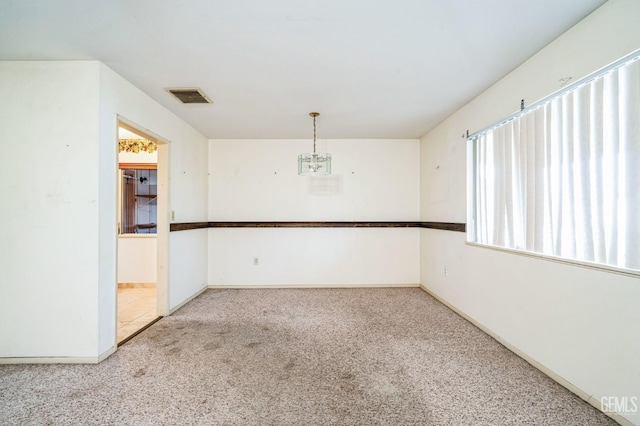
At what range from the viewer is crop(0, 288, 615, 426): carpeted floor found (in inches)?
67.2

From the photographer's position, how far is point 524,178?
2449 mm

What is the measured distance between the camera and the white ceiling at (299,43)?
5.73 feet

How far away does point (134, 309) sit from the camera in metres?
Result: 3.69

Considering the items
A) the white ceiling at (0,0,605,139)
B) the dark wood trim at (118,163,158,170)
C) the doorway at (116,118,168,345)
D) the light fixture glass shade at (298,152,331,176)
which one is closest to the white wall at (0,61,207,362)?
the white ceiling at (0,0,605,139)

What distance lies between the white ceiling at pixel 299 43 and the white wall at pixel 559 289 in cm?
16

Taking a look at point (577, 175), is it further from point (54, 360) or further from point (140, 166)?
point (140, 166)

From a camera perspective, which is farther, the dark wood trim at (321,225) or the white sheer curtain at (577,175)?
the dark wood trim at (321,225)

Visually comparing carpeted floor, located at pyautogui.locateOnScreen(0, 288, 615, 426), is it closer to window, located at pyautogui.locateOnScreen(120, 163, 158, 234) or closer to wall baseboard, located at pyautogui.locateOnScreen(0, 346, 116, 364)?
wall baseboard, located at pyautogui.locateOnScreen(0, 346, 116, 364)

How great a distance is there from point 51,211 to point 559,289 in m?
3.89

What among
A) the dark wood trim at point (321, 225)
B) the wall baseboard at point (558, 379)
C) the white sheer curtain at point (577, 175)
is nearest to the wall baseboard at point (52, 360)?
the dark wood trim at point (321, 225)

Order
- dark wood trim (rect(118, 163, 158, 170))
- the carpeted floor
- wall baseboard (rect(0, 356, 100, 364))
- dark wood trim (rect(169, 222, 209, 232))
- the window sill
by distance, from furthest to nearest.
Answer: dark wood trim (rect(118, 163, 158, 170)), dark wood trim (rect(169, 222, 209, 232)), wall baseboard (rect(0, 356, 100, 364)), the carpeted floor, the window sill

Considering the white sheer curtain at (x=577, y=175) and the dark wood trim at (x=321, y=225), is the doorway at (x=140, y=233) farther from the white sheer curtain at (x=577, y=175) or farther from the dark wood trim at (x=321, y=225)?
the white sheer curtain at (x=577, y=175)

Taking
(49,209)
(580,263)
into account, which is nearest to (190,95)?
(49,209)

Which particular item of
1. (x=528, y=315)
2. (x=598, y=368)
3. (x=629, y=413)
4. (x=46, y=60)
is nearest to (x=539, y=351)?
(x=528, y=315)
